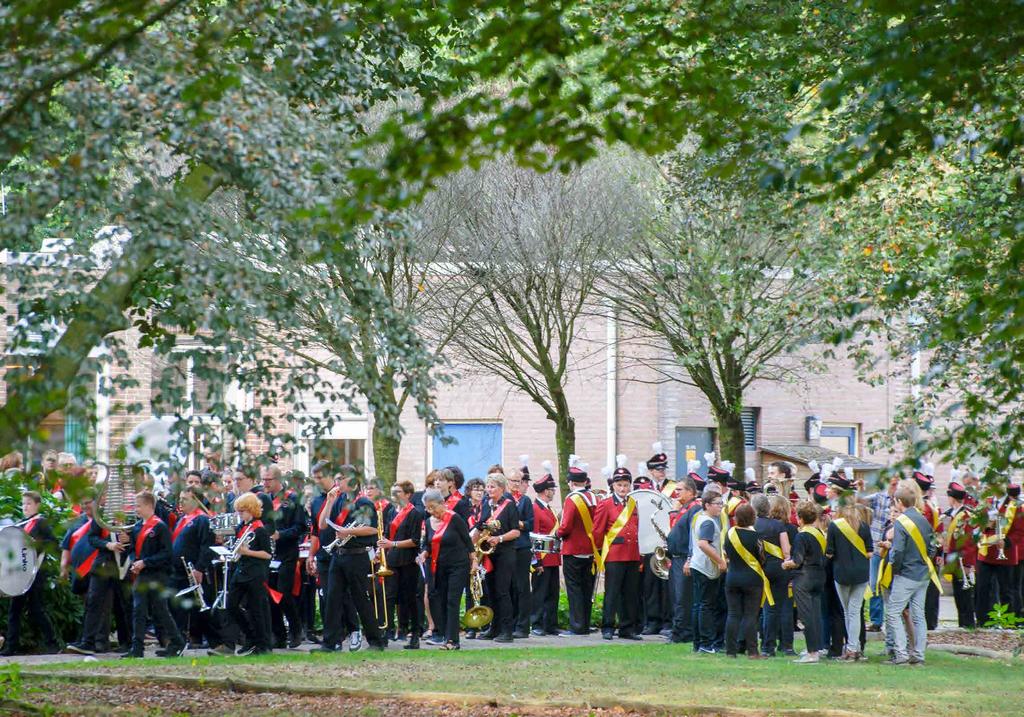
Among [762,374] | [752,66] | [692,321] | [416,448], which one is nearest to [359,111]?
[752,66]

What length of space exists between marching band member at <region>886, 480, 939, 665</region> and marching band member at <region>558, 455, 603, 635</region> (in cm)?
474

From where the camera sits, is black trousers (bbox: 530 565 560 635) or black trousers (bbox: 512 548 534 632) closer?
black trousers (bbox: 512 548 534 632)

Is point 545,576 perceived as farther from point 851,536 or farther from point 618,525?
point 851,536

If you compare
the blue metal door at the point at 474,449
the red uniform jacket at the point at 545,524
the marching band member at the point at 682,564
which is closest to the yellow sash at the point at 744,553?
the marching band member at the point at 682,564

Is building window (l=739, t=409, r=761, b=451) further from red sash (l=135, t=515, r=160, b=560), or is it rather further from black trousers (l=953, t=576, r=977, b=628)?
red sash (l=135, t=515, r=160, b=560)

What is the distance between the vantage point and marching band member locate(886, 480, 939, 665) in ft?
44.8

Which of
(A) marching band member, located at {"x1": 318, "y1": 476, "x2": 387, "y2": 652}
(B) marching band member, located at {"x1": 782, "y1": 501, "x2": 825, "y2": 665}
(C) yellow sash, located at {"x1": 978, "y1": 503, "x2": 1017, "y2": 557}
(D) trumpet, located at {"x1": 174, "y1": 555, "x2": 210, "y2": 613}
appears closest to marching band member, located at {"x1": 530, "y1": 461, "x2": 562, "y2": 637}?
(A) marching band member, located at {"x1": 318, "y1": 476, "x2": 387, "y2": 652}

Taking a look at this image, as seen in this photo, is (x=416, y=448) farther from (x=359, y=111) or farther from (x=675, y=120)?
(x=675, y=120)

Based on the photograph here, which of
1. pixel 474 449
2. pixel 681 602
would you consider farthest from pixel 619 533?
pixel 474 449

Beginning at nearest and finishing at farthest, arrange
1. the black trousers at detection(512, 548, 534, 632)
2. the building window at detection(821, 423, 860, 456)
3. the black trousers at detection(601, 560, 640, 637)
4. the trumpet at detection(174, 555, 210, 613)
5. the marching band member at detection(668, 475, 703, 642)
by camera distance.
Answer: the trumpet at detection(174, 555, 210, 613) < the marching band member at detection(668, 475, 703, 642) < the black trousers at detection(601, 560, 640, 637) < the black trousers at detection(512, 548, 534, 632) < the building window at detection(821, 423, 860, 456)

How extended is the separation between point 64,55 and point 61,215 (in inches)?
58.5

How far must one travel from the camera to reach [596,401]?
31.0m

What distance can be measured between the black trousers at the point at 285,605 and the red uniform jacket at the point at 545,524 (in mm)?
3584

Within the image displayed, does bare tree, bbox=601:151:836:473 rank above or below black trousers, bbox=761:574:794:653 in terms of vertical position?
above
